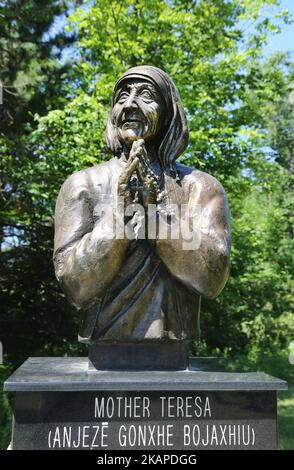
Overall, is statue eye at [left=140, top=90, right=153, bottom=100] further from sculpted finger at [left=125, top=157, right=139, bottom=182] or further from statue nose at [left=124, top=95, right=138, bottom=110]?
sculpted finger at [left=125, top=157, right=139, bottom=182]

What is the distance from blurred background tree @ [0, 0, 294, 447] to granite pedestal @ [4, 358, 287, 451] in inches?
204

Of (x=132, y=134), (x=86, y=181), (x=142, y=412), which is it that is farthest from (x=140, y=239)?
(x=142, y=412)

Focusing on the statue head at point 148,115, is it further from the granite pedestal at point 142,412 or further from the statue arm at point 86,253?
the granite pedestal at point 142,412

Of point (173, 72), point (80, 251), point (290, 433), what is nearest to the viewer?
point (80, 251)

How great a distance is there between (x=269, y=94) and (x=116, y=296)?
718cm

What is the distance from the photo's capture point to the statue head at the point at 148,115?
10.8 ft

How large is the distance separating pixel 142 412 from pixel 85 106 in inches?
249

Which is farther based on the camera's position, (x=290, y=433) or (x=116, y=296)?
(x=290, y=433)

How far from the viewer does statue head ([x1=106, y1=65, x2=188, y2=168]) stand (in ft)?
10.8

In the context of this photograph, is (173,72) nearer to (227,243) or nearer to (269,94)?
(269,94)

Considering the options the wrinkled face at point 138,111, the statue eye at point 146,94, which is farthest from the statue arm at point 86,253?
the statue eye at point 146,94

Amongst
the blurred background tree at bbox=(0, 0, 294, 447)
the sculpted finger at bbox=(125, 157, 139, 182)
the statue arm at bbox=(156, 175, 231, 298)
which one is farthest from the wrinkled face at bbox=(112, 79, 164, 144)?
the blurred background tree at bbox=(0, 0, 294, 447)
